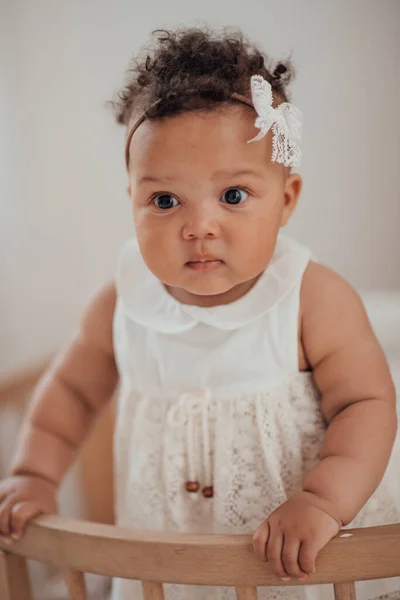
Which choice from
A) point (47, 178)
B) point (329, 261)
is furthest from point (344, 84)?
point (47, 178)

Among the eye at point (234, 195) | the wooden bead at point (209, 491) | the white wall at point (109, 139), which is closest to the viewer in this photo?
the eye at point (234, 195)

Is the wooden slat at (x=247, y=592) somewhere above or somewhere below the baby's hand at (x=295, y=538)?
below

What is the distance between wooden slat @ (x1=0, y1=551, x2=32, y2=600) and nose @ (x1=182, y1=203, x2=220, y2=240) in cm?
41

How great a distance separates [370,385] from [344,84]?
0.58 metres

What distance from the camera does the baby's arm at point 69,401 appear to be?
0.91 metres

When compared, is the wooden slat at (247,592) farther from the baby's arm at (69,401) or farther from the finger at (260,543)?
the baby's arm at (69,401)

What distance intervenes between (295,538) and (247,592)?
2.7 inches

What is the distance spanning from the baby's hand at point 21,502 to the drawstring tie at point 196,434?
0.55ft

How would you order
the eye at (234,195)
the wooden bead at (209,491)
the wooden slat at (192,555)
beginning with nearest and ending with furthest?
the wooden slat at (192,555) < the eye at (234,195) < the wooden bead at (209,491)

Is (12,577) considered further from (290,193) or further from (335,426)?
(290,193)

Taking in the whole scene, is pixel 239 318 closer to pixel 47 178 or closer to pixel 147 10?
pixel 147 10

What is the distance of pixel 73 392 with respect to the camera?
948 mm

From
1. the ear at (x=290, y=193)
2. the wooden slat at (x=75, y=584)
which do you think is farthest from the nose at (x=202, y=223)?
the wooden slat at (x=75, y=584)

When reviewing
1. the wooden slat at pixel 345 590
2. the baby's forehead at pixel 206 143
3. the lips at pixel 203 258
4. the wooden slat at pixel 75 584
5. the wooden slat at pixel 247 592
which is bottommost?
the wooden slat at pixel 75 584
